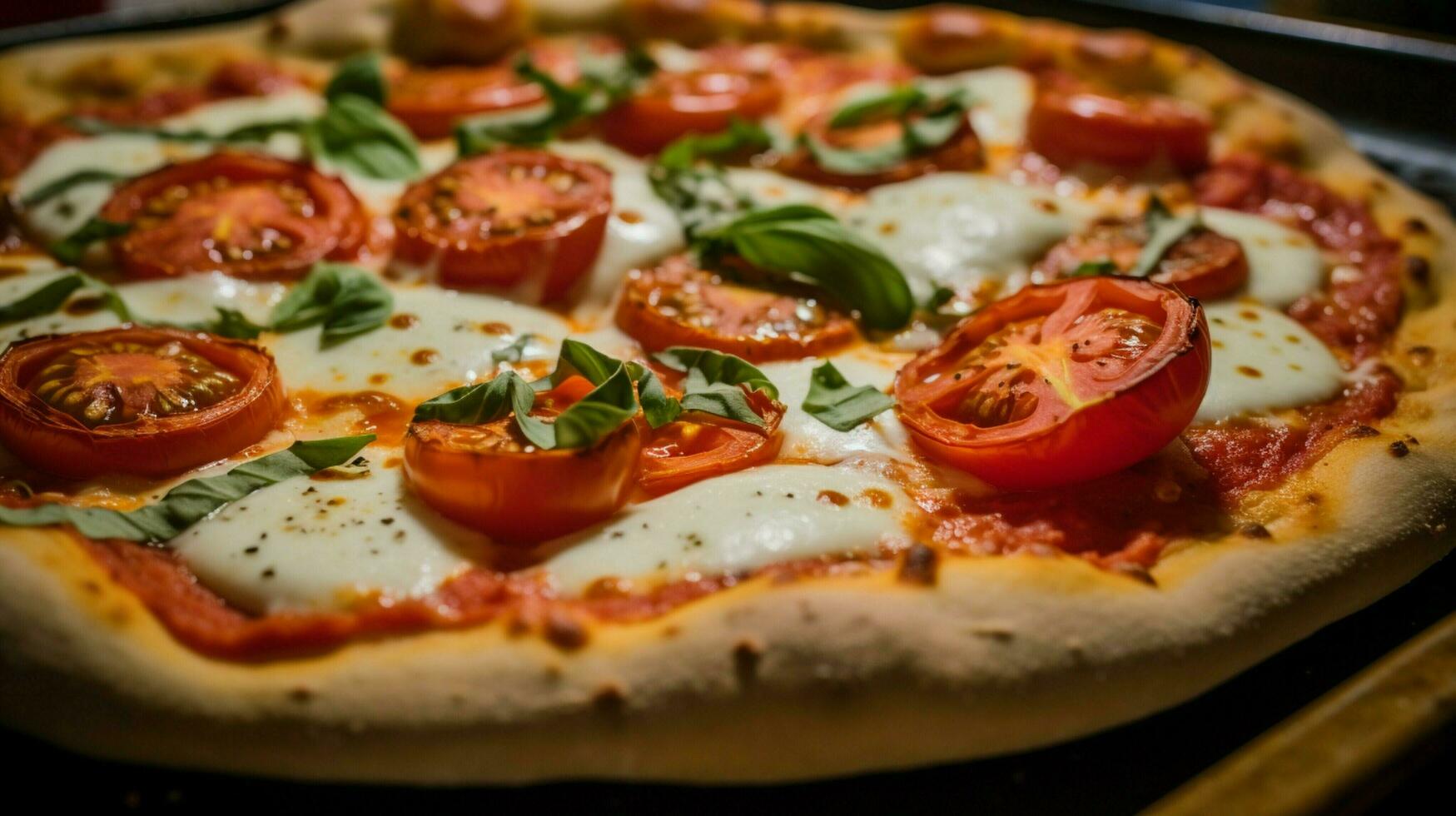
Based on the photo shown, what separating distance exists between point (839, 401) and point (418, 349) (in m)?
0.99

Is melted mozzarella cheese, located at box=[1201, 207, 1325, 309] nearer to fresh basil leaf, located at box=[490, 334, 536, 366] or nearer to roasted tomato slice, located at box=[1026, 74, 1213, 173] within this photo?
roasted tomato slice, located at box=[1026, 74, 1213, 173]

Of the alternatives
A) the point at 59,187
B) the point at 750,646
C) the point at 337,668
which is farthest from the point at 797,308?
the point at 59,187

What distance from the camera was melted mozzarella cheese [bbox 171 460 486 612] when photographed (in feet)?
7.14

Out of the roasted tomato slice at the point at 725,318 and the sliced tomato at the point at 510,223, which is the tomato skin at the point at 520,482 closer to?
the roasted tomato slice at the point at 725,318

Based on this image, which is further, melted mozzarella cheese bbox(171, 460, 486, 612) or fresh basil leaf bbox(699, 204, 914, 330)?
fresh basil leaf bbox(699, 204, 914, 330)

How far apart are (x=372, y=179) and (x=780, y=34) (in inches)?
85.5

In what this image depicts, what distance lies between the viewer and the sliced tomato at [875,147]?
3912mm

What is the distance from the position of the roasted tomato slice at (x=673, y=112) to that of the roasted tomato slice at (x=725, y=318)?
109cm

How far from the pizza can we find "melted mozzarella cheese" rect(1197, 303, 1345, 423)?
14 millimetres

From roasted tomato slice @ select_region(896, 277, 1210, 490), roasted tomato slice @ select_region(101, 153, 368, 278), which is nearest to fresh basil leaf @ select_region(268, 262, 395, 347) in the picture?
roasted tomato slice @ select_region(101, 153, 368, 278)

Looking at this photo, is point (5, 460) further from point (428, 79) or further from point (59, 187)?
point (428, 79)

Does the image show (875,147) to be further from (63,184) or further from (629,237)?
(63,184)

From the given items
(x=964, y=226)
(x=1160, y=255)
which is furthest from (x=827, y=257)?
(x=1160, y=255)

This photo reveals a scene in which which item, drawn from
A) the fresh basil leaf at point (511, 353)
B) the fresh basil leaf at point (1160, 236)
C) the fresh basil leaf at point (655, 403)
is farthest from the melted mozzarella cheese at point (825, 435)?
the fresh basil leaf at point (1160, 236)
